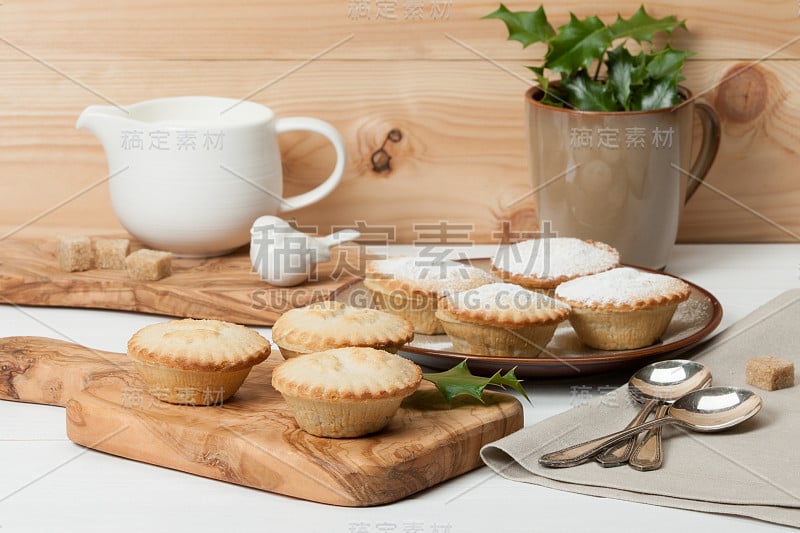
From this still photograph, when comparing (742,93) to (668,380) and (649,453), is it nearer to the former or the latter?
(668,380)

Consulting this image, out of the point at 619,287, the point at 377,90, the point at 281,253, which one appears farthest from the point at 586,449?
the point at 377,90

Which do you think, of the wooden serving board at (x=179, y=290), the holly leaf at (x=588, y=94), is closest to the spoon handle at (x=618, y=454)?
the wooden serving board at (x=179, y=290)

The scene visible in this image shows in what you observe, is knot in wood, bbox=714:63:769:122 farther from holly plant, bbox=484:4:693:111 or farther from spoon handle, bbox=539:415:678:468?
spoon handle, bbox=539:415:678:468

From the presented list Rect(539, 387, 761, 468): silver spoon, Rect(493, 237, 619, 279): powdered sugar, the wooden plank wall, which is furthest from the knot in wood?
Rect(539, 387, 761, 468): silver spoon

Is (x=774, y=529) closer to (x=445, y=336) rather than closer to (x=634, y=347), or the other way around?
(x=634, y=347)

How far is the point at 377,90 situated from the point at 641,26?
1.20 feet

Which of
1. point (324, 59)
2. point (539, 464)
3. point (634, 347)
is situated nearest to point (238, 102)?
point (324, 59)

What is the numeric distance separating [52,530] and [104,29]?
0.87 m

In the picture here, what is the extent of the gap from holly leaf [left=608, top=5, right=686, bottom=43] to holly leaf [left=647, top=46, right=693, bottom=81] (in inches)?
1.1

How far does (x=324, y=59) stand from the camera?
143 centimetres

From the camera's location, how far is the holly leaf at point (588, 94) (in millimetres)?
1292

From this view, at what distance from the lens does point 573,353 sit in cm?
101

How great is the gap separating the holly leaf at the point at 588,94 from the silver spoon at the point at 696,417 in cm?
50

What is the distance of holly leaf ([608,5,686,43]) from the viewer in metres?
1.29
